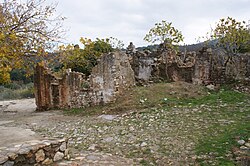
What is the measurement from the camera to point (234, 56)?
13773 mm

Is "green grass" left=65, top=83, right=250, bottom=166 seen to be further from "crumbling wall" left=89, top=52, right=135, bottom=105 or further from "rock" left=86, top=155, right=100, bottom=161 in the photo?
"rock" left=86, top=155, right=100, bottom=161

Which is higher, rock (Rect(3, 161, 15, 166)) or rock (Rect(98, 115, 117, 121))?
rock (Rect(3, 161, 15, 166))

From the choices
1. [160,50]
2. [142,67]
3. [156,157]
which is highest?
[160,50]

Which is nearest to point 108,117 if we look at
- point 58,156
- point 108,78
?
point 108,78

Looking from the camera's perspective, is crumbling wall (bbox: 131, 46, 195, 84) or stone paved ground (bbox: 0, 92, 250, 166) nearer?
stone paved ground (bbox: 0, 92, 250, 166)

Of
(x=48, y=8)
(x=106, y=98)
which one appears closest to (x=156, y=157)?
(x=106, y=98)

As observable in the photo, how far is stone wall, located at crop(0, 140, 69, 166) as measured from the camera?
14.1 feet

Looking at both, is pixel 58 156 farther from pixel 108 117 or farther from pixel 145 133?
pixel 108 117

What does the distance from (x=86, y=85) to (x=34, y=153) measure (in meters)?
7.84

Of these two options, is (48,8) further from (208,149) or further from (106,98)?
(208,149)

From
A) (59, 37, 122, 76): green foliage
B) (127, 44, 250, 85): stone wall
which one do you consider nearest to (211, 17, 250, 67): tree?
(127, 44, 250, 85): stone wall

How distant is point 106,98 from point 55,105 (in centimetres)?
345

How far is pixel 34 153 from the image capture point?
461 centimetres

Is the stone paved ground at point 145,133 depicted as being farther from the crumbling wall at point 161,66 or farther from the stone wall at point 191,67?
the crumbling wall at point 161,66
